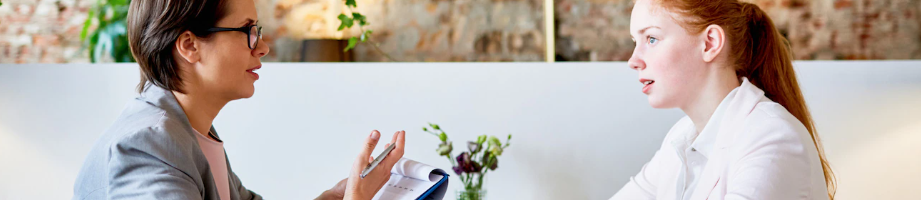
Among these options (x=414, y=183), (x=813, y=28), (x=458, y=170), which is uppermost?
(x=813, y=28)

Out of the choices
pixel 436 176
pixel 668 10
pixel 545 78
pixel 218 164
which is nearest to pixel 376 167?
pixel 436 176

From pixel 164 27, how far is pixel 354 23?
103 cm

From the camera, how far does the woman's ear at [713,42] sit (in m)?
1.29

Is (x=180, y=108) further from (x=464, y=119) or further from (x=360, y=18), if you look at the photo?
(x=464, y=119)

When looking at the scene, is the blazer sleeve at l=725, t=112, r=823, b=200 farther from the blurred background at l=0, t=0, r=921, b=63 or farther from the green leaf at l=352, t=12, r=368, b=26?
the green leaf at l=352, t=12, r=368, b=26

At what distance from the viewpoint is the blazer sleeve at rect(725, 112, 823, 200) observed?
112 cm

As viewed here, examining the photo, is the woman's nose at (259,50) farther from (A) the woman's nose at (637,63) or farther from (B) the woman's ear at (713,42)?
(B) the woman's ear at (713,42)

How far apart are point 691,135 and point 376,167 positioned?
68 centimetres

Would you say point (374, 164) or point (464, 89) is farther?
point (464, 89)

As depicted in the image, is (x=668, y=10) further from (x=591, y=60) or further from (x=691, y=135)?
(x=591, y=60)

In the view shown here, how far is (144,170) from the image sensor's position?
99cm

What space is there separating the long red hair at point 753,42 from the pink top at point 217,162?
91cm

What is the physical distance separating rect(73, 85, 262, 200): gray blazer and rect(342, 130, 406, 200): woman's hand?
0.23m

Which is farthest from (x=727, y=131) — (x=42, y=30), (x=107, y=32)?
(x=42, y=30)
